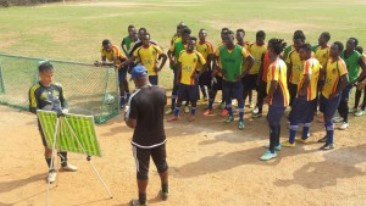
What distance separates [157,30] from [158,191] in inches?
760

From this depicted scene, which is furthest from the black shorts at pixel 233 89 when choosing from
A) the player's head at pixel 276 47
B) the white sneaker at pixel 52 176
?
the white sneaker at pixel 52 176

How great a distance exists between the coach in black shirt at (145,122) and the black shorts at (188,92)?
4.03 meters

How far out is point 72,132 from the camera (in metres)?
6.28

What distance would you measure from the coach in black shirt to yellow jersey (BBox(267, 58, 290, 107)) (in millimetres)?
2490

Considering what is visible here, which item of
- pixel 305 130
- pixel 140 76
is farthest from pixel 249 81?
pixel 140 76

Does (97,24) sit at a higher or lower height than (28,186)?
higher

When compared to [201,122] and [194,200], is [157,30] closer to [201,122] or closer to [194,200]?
[201,122]

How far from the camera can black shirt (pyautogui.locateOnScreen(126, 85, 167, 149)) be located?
5758 mm

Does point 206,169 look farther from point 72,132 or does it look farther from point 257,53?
point 257,53

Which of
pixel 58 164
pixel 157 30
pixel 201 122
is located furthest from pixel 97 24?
pixel 58 164

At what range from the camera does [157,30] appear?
83.0ft

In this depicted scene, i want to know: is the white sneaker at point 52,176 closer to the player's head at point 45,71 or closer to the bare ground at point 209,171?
the bare ground at point 209,171

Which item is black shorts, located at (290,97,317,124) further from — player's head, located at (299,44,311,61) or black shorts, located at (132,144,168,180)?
black shorts, located at (132,144,168,180)

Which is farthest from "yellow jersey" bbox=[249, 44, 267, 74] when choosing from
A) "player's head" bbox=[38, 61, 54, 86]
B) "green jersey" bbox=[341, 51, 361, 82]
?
"player's head" bbox=[38, 61, 54, 86]
